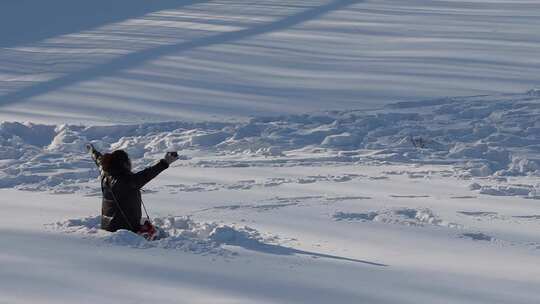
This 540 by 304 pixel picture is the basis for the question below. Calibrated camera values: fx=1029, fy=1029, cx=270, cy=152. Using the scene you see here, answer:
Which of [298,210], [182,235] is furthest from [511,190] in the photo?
[182,235]

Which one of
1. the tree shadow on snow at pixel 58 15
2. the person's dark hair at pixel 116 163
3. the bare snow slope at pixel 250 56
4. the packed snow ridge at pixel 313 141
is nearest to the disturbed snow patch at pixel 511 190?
the packed snow ridge at pixel 313 141

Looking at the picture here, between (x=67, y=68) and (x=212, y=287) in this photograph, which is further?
(x=67, y=68)

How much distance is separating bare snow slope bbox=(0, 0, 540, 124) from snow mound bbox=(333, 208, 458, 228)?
3.88 m

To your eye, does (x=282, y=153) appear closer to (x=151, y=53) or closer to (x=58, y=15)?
(x=151, y=53)

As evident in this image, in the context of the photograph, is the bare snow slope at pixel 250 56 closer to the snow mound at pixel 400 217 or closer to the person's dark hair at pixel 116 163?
→ the snow mound at pixel 400 217

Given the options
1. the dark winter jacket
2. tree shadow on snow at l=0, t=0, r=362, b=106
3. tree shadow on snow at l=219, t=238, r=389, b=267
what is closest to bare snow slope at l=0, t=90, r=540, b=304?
tree shadow on snow at l=219, t=238, r=389, b=267

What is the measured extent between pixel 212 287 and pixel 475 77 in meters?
7.76

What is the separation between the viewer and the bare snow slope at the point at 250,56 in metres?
11.0

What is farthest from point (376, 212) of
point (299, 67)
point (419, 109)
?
point (299, 67)

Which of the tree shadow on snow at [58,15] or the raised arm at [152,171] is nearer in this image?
the raised arm at [152,171]

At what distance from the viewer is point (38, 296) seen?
4.58 m

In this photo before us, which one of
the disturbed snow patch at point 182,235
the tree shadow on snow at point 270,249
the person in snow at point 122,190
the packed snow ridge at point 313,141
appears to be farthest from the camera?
the packed snow ridge at point 313,141

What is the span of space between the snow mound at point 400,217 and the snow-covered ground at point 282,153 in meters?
0.02

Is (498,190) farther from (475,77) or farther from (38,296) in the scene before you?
(475,77)
